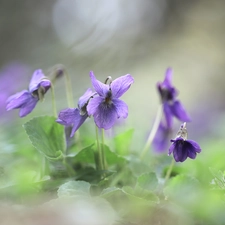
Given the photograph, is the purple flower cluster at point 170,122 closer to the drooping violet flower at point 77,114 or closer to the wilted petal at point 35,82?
the drooping violet flower at point 77,114

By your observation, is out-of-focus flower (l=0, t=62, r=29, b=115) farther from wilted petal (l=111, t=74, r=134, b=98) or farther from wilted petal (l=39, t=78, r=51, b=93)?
wilted petal (l=111, t=74, r=134, b=98)

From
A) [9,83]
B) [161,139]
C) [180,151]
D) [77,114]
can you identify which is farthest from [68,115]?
[9,83]

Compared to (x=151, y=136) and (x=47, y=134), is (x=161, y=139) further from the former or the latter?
(x=47, y=134)

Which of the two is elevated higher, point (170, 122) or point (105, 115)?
point (170, 122)

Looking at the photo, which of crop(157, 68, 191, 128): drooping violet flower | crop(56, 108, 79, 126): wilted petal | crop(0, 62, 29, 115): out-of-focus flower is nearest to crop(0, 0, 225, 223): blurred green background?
crop(0, 62, 29, 115): out-of-focus flower

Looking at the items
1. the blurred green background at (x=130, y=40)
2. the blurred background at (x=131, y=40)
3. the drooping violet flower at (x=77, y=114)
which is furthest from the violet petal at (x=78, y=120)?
the blurred background at (x=131, y=40)

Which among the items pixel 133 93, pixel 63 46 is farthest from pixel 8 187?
pixel 63 46
